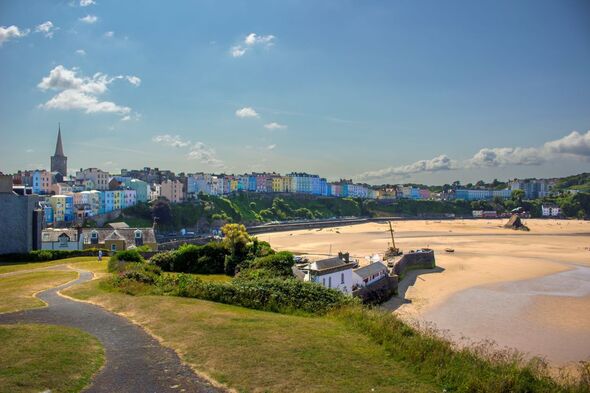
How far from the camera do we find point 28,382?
775 centimetres

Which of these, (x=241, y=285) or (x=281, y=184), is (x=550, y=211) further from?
(x=241, y=285)

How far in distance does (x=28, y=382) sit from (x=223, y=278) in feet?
59.4

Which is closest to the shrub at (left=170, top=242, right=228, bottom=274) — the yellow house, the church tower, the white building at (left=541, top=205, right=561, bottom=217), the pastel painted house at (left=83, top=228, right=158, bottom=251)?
the pastel painted house at (left=83, top=228, right=158, bottom=251)

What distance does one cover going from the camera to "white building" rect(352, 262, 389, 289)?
2998cm

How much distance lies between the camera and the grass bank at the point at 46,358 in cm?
778

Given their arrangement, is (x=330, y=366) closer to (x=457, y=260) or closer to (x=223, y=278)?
(x=223, y=278)

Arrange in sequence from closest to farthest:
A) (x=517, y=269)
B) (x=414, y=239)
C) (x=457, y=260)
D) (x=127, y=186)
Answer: (x=517, y=269) < (x=457, y=260) < (x=414, y=239) < (x=127, y=186)

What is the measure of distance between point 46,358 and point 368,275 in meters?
25.0

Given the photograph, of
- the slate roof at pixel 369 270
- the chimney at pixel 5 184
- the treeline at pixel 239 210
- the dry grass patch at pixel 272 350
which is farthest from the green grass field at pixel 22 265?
the treeline at pixel 239 210

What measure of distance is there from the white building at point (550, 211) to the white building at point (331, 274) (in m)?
144

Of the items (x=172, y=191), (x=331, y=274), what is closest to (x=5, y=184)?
(x=331, y=274)

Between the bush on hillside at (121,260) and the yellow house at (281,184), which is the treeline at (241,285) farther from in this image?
the yellow house at (281,184)

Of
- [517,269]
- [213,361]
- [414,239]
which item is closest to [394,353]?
[213,361]

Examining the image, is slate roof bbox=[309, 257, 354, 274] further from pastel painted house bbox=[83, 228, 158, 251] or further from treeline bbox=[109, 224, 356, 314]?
pastel painted house bbox=[83, 228, 158, 251]
